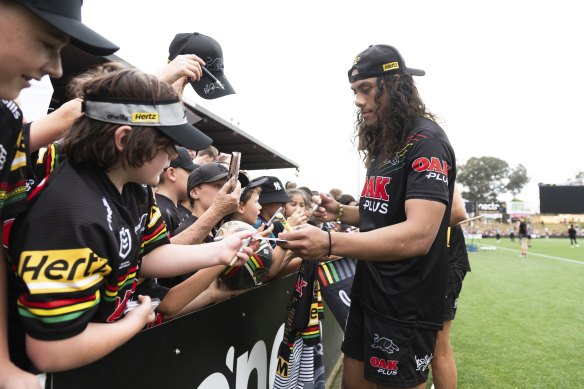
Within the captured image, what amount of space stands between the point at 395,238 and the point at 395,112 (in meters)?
0.78

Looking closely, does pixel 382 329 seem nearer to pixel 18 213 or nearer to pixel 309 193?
pixel 18 213

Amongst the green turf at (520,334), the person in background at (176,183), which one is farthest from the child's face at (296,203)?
the green turf at (520,334)

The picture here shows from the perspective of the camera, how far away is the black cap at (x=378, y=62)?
96.2 inches

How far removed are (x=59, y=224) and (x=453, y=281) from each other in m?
3.40

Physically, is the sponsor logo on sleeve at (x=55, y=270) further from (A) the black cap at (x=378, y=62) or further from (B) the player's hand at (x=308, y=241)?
(A) the black cap at (x=378, y=62)

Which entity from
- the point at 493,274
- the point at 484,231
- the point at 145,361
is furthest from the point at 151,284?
the point at 484,231

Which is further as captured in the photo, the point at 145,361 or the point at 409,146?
the point at 409,146

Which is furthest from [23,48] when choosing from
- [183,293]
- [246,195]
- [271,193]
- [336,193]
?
[336,193]

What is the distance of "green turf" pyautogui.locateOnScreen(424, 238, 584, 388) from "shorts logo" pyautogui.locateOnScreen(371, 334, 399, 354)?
277cm

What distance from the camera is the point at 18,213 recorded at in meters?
1.22

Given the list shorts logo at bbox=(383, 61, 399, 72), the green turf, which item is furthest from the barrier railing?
the green turf

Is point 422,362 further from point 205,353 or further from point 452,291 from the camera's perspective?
point 452,291

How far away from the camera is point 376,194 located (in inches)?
92.6

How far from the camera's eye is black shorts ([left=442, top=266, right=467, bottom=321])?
344 cm
